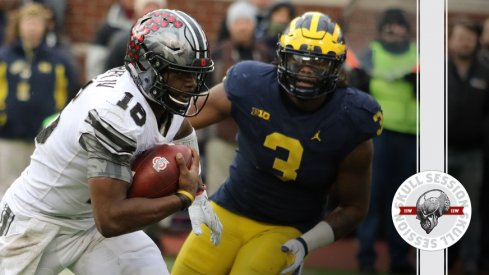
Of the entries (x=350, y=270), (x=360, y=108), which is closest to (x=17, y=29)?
(x=350, y=270)

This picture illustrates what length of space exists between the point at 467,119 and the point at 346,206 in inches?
82.8

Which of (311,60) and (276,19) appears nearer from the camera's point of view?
(311,60)

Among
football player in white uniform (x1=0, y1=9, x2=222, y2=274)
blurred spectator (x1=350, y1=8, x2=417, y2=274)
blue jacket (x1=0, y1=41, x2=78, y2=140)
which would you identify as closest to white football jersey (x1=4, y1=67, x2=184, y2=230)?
football player in white uniform (x1=0, y1=9, x2=222, y2=274)

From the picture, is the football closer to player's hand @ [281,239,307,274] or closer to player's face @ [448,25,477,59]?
player's hand @ [281,239,307,274]

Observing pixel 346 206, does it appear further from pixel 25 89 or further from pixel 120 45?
pixel 25 89

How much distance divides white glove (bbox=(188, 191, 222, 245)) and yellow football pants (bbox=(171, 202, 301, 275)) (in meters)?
0.32

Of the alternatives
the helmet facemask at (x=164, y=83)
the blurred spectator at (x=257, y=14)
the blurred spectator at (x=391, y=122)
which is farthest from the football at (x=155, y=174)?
the blurred spectator at (x=257, y=14)

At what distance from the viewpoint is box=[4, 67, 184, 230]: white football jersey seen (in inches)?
143

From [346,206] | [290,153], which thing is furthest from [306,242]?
[290,153]

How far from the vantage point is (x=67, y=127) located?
374 centimetres

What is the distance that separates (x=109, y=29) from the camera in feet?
24.8

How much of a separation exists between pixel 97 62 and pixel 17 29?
0.59 meters

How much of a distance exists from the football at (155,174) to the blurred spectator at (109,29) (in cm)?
367

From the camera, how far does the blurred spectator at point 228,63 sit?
6.92 m
